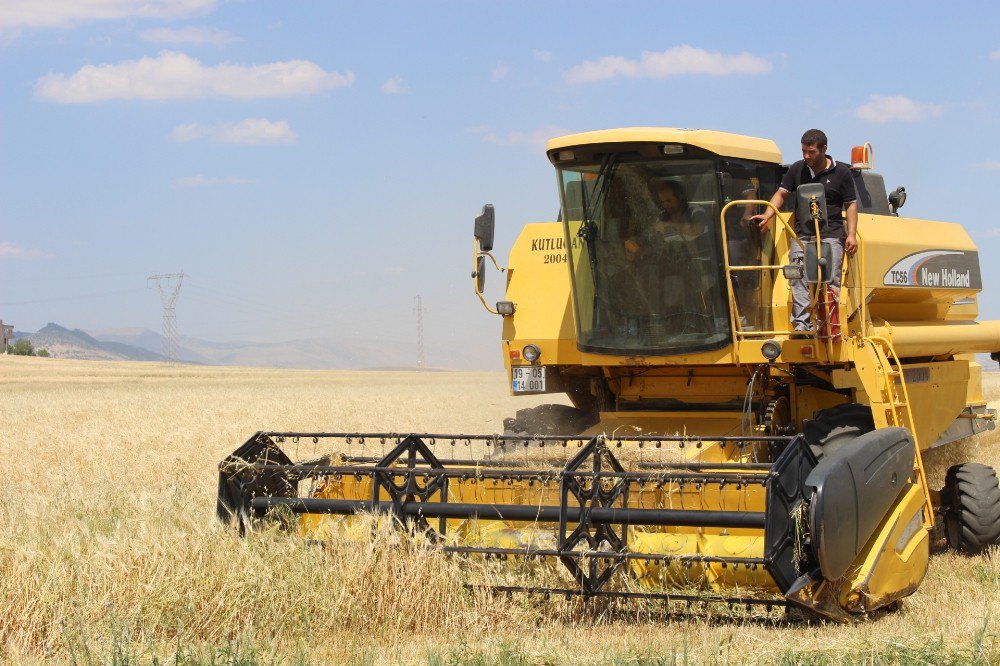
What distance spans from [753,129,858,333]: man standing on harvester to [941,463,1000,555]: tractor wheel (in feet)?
4.40

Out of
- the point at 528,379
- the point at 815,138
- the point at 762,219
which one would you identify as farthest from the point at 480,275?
the point at 815,138

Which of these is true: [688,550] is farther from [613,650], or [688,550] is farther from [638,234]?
[638,234]

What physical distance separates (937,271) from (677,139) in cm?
250

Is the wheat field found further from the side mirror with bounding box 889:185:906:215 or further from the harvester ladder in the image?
the side mirror with bounding box 889:185:906:215

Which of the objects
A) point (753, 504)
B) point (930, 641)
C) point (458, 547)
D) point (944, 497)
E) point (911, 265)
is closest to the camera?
point (930, 641)

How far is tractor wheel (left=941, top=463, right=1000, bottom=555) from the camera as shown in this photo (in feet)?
21.1

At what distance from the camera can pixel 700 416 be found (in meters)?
7.25

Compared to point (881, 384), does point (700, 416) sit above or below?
below

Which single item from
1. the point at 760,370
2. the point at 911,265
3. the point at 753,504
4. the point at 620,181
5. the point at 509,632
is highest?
the point at 620,181

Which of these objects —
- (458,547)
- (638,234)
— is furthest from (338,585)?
(638,234)

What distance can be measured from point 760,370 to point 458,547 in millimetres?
2821

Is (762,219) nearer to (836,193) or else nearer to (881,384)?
(836,193)

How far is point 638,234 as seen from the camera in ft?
22.4

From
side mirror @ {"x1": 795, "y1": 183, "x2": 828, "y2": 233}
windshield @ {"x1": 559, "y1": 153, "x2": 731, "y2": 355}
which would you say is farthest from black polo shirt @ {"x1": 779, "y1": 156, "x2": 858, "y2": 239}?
windshield @ {"x1": 559, "y1": 153, "x2": 731, "y2": 355}
